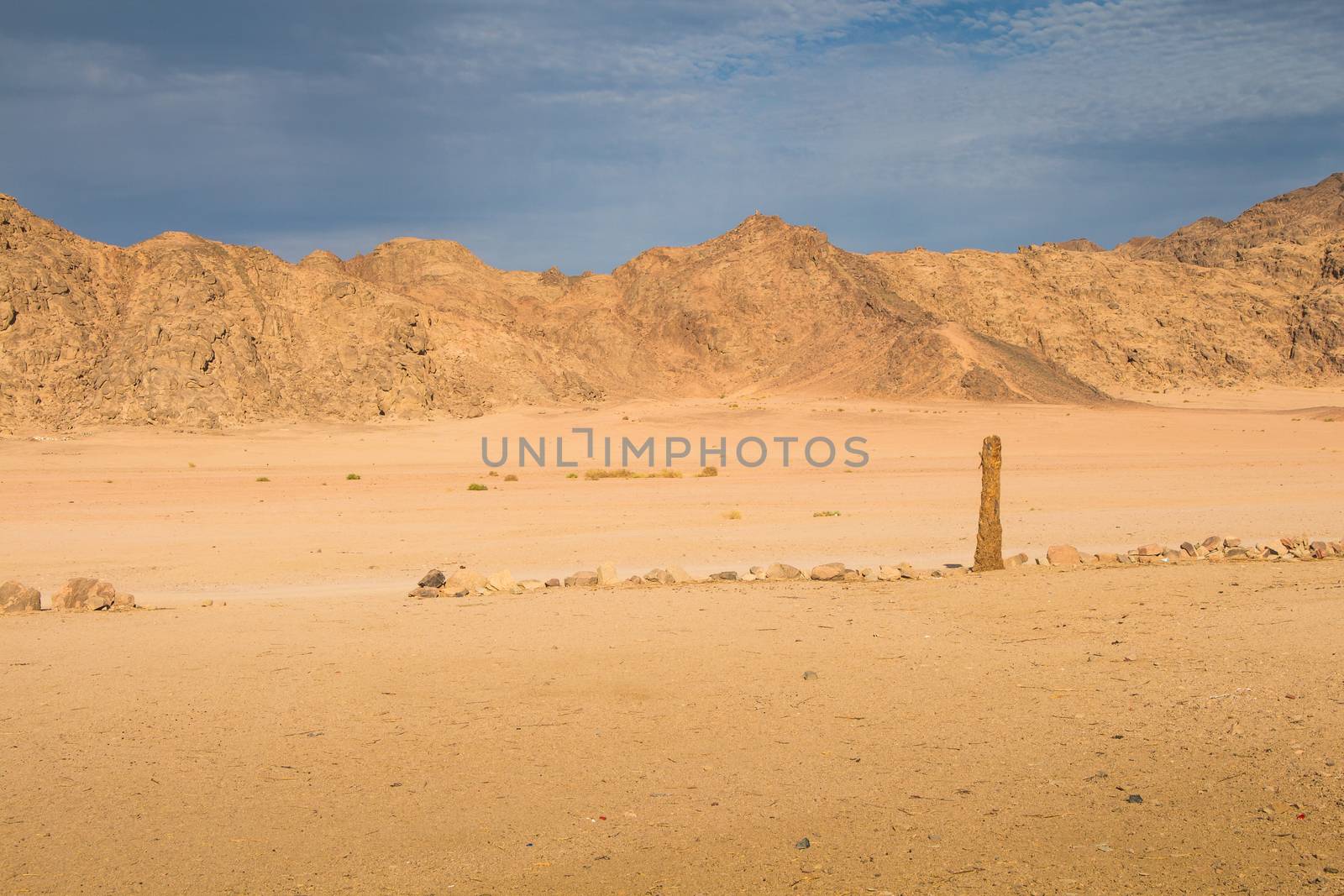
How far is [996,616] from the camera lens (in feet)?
31.1

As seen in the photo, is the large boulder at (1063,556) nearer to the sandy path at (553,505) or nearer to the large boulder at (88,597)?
the sandy path at (553,505)

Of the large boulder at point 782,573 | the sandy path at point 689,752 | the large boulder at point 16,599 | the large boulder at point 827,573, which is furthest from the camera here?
the large boulder at point 782,573

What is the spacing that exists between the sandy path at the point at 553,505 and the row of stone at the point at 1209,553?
2.04m

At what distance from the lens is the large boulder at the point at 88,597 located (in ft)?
35.2

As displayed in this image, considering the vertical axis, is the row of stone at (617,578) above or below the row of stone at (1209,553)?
below

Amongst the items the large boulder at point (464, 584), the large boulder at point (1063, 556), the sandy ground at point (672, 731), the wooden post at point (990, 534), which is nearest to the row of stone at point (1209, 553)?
the large boulder at point (1063, 556)

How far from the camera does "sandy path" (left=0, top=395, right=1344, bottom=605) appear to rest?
596 inches

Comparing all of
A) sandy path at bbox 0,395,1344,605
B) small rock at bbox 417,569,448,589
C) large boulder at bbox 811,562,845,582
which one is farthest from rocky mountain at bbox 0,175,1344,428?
large boulder at bbox 811,562,845,582

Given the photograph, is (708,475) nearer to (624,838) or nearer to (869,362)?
(624,838)

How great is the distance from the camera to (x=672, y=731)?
20.9 feet

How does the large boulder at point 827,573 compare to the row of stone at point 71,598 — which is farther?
the large boulder at point 827,573

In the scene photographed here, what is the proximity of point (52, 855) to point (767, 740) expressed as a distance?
364 cm

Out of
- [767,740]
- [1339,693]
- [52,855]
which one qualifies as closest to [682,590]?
[767,740]

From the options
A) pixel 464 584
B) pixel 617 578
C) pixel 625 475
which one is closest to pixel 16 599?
pixel 464 584
